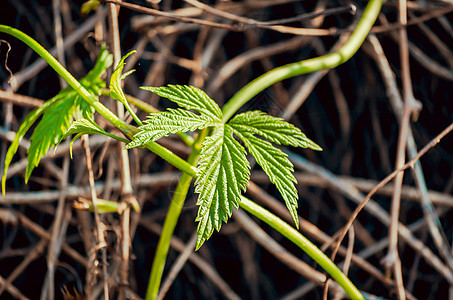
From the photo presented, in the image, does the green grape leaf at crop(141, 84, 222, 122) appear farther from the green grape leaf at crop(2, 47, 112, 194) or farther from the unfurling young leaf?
the green grape leaf at crop(2, 47, 112, 194)

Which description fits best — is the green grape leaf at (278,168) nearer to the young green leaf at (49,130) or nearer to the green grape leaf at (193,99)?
the green grape leaf at (193,99)

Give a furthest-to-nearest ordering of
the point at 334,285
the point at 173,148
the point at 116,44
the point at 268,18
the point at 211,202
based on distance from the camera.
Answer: the point at 268,18 → the point at 173,148 → the point at 334,285 → the point at 116,44 → the point at 211,202

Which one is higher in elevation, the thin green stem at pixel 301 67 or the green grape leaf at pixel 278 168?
the thin green stem at pixel 301 67

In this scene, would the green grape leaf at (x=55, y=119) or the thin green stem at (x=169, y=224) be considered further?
the thin green stem at (x=169, y=224)

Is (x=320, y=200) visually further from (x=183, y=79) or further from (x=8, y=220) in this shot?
(x=8, y=220)

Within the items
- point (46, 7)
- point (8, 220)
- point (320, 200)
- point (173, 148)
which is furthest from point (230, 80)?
point (8, 220)

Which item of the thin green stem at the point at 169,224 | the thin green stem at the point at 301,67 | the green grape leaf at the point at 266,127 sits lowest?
the thin green stem at the point at 169,224

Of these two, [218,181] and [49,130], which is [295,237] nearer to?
[218,181]

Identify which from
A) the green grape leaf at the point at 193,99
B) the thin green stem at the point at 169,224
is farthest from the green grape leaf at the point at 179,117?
the thin green stem at the point at 169,224
